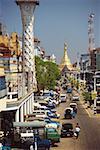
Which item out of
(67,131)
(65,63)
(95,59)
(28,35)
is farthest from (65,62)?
(67,131)

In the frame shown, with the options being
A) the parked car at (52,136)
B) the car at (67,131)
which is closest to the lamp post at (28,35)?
the car at (67,131)

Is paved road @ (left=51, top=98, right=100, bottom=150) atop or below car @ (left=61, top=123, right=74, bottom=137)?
below

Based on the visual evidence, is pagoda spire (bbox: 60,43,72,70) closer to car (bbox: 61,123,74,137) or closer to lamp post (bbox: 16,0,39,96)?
lamp post (bbox: 16,0,39,96)

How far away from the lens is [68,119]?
7879mm

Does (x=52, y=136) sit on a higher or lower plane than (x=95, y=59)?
lower

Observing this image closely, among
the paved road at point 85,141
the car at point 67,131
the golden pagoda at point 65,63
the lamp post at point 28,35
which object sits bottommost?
the paved road at point 85,141

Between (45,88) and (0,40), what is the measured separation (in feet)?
12.2

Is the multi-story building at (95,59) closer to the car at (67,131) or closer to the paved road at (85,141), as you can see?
the paved road at (85,141)

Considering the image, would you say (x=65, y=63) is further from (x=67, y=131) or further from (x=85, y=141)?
(x=85, y=141)

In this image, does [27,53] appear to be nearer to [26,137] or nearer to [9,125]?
[9,125]

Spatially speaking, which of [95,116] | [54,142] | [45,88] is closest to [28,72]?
[95,116]

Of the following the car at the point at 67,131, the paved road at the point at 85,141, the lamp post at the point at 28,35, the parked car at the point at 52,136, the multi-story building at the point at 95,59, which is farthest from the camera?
the multi-story building at the point at 95,59

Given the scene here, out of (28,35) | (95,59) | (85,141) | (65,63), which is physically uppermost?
(28,35)

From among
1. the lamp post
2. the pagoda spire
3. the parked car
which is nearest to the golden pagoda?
the pagoda spire
